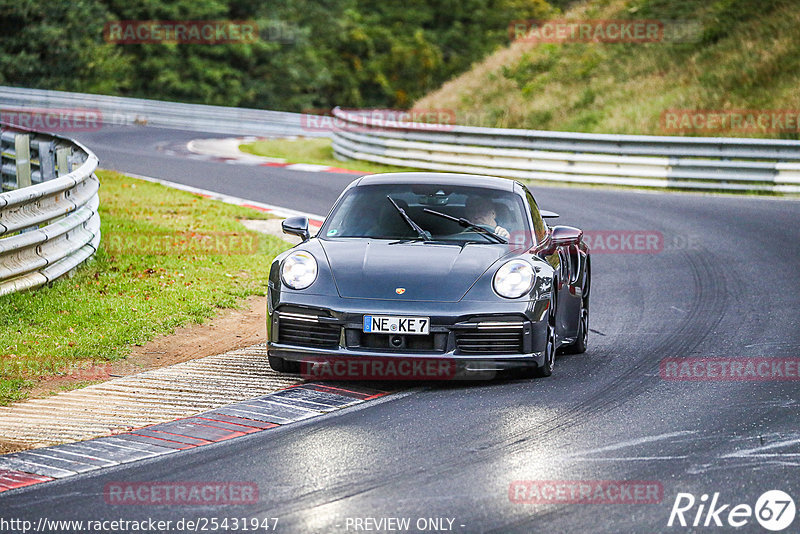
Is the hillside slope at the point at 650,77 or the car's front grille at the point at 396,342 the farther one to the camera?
the hillside slope at the point at 650,77

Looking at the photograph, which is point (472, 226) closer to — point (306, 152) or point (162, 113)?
point (306, 152)

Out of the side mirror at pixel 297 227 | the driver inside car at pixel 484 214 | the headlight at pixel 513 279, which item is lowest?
the headlight at pixel 513 279

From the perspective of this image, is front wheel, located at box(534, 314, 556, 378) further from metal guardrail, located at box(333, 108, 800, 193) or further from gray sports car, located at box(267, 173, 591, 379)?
metal guardrail, located at box(333, 108, 800, 193)

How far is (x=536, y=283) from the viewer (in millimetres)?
7656

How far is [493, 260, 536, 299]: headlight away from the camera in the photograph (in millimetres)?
7531

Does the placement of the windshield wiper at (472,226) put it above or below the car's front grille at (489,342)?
above

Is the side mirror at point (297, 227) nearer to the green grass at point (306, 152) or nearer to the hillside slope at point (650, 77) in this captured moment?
the green grass at point (306, 152)

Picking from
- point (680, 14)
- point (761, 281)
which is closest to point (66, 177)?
point (761, 281)

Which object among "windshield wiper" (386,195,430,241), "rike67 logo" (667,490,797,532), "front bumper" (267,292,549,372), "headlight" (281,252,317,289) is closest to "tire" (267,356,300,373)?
"front bumper" (267,292,549,372)

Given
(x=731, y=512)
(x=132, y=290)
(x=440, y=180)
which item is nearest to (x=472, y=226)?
(x=440, y=180)

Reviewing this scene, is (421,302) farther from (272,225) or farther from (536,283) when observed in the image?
(272,225)

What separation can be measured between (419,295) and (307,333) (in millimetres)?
778

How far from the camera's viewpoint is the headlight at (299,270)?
25.0 ft

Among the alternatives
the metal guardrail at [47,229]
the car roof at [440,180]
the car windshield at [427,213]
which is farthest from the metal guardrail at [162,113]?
the car windshield at [427,213]
